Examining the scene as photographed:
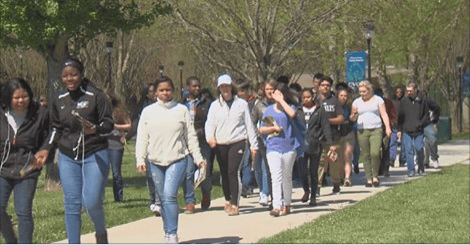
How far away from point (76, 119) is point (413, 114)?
12.5 m

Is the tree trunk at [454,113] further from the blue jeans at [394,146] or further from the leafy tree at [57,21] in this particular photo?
the leafy tree at [57,21]

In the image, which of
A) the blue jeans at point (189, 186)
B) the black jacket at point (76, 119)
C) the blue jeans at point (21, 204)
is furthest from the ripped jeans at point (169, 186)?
the blue jeans at point (189, 186)

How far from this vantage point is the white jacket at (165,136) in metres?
10.6

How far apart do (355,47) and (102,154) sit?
28611mm

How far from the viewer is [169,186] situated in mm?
10523

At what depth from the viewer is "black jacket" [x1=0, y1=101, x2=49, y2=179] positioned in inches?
371

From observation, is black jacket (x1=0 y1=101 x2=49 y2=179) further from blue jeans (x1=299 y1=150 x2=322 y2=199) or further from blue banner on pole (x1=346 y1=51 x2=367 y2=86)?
blue banner on pole (x1=346 y1=51 x2=367 y2=86)

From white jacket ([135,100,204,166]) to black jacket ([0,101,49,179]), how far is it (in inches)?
49.9

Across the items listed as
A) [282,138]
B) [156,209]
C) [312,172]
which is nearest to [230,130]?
[282,138]

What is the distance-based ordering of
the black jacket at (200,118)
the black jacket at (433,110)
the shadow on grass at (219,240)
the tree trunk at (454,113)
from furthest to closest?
the tree trunk at (454,113) < the black jacket at (433,110) < the black jacket at (200,118) < the shadow on grass at (219,240)

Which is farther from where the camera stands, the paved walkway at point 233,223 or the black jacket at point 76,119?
the paved walkway at point 233,223

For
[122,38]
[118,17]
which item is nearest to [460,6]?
[122,38]

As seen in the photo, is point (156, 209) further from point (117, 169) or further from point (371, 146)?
point (371, 146)

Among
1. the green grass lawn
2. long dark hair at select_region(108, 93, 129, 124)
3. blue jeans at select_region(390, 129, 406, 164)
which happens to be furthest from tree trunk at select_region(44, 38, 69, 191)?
blue jeans at select_region(390, 129, 406, 164)
